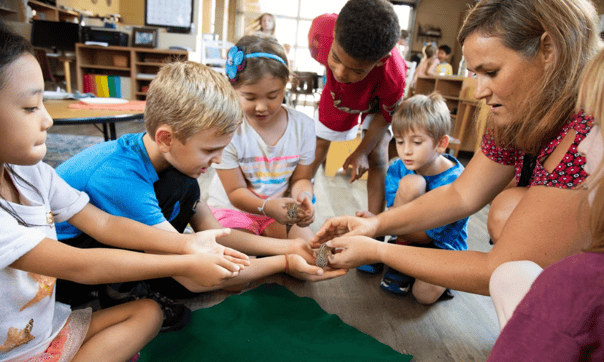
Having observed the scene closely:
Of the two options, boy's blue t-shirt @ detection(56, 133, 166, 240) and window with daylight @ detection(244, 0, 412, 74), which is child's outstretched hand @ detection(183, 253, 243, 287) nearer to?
boy's blue t-shirt @ detection(56, 133, 166, 240)

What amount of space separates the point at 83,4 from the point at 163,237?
7.62 metres

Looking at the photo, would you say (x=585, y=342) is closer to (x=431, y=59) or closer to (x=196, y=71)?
(x=196, y=71)

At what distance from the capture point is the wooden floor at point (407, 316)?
111 centimetres

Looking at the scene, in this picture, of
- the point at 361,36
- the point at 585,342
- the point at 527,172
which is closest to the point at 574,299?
the point at 585,342

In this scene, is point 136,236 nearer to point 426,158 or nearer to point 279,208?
point 279,208

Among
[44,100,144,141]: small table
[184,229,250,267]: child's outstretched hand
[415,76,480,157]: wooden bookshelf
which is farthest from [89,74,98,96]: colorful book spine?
[184,229,250,267]: child's outstretched hand

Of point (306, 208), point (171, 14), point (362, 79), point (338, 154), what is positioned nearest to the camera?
point (306, 208)

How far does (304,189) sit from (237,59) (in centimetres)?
58

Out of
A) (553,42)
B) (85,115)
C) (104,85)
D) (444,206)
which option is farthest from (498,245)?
(104,85)

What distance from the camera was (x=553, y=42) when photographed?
81cm

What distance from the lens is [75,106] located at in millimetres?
2117

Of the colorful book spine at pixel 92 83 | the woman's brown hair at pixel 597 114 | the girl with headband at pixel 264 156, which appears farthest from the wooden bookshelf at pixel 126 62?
the woman's brown hair at pixel 597 114

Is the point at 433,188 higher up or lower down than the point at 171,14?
lower down

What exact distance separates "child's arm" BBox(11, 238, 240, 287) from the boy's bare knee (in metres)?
0.72
